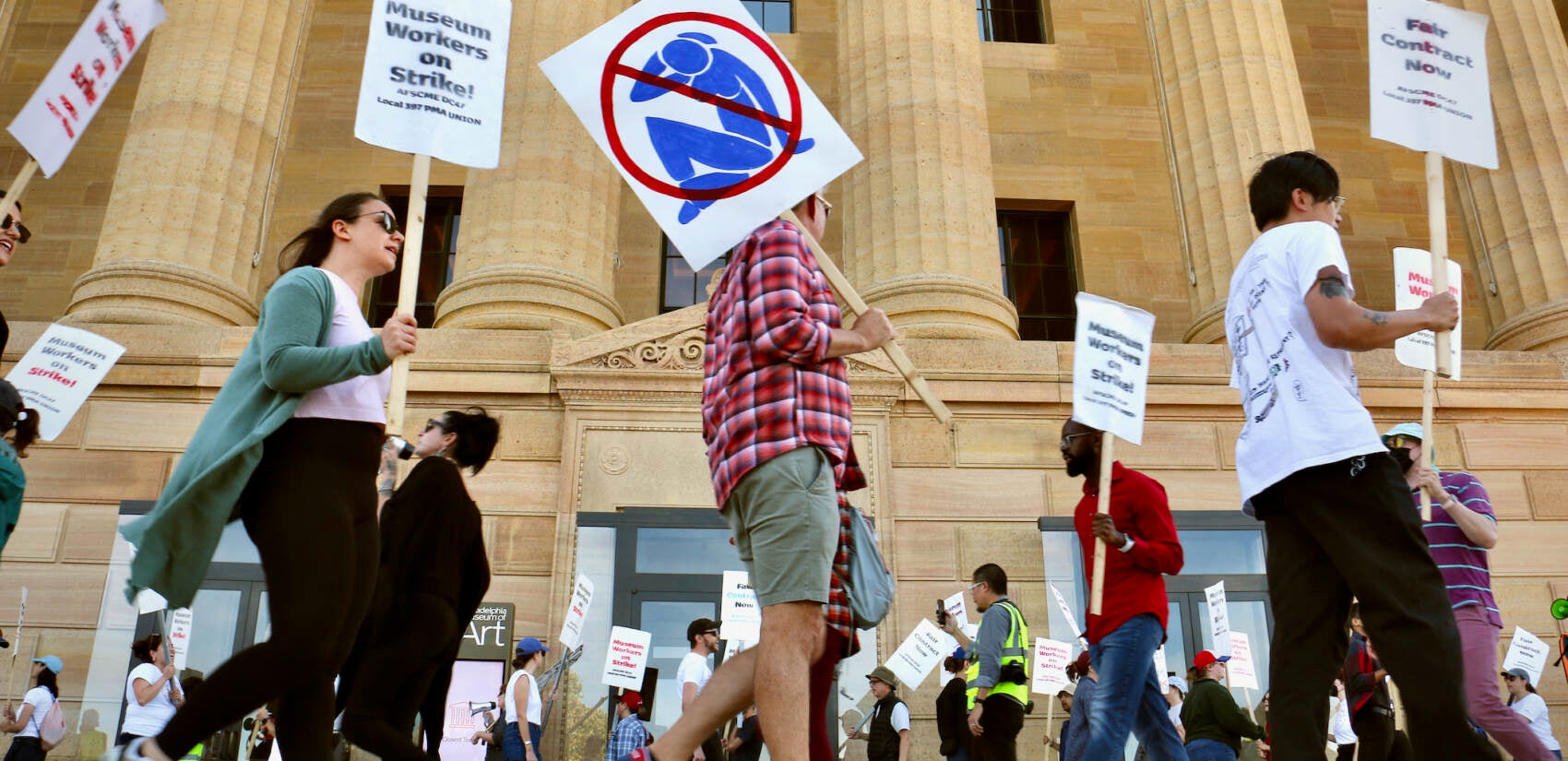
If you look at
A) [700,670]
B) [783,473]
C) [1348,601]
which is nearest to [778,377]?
[783,473]

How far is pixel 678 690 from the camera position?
1220cm

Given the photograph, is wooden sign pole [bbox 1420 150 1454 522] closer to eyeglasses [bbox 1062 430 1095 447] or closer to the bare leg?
eyeglasses [bbox 1062 430 1095 447]

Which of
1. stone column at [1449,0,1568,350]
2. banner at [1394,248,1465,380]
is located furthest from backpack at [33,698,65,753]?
stone column at [1449,0,1568,350]

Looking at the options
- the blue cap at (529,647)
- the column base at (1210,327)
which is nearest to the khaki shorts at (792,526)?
the blue cap at (529,647)

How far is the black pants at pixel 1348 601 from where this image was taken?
363cm

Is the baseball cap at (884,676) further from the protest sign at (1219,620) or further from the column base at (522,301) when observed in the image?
the column base at (522,301)

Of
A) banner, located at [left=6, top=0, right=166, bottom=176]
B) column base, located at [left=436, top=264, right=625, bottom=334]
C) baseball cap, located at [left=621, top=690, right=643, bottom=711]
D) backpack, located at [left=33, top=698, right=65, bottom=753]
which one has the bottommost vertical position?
backpack, located at [left=33, top=698, right=65, bottom=753]

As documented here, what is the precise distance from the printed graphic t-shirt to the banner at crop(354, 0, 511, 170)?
122 inches

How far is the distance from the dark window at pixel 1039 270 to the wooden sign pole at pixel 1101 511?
14145mm

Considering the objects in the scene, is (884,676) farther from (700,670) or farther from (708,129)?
(708,129)

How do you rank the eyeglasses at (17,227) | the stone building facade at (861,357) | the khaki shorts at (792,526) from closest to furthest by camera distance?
the khaki shorts at (792,526) → the eyeglasses at (17,227) → the stone building facade at (861,357)

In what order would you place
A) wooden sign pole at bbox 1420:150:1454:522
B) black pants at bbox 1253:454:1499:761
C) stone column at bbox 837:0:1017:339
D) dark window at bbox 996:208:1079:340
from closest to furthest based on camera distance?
black pants at bbox 1253:454:1499:761
wooden sign pole at bbox 1420:150:1454:522
stone column at bbox 837:0:1017:339
dark window at bbox 996:208:1079:340

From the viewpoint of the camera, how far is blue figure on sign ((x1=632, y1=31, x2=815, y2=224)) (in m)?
4.72

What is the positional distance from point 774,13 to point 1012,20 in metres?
4.43
